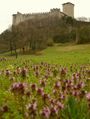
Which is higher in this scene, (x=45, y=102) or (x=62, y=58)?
(x=45, y=102)

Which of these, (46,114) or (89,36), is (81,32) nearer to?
(89,36)

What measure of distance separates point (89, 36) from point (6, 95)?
350ft

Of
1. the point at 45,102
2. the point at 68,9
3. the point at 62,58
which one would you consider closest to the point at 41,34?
the point at 62,58

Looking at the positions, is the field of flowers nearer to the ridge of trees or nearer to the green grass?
the green grass

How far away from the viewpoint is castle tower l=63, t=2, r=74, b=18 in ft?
608

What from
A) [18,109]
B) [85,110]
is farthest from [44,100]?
[85,110]

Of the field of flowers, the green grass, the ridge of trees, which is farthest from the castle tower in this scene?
the field of flowers

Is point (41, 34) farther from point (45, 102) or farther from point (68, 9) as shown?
point (45, 102)

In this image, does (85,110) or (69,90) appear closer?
(85,110)

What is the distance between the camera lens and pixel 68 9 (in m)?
186

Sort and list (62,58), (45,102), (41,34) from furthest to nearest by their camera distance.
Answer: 1. (41,34)
2. (62,58)
3. (45,102)

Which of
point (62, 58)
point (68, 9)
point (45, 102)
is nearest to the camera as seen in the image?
point (45, 102)

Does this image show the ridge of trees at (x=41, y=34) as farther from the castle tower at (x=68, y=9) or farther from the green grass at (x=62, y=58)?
the castle tower at (x=68, y=9)

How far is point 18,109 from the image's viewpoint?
23.6 feet
